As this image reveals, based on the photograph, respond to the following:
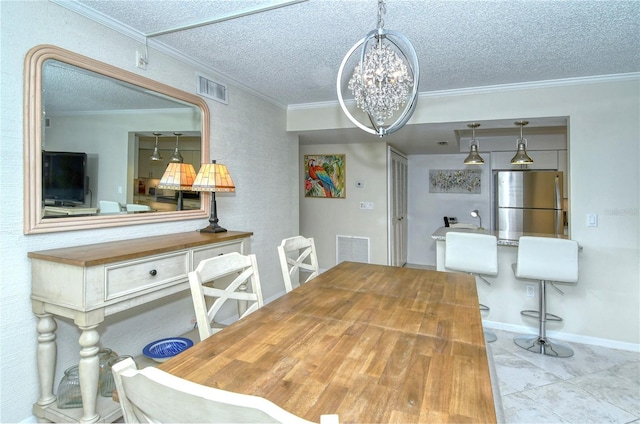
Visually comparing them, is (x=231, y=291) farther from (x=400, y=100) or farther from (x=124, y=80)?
(x=124, y=80)

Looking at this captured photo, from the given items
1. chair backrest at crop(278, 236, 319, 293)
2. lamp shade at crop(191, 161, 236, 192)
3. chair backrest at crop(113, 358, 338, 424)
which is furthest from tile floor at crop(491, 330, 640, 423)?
lamp shade at crop(191, 161, 236, 192)

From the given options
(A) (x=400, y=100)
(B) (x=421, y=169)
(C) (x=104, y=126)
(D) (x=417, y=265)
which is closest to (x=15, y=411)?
(C) (x=104, y=126)

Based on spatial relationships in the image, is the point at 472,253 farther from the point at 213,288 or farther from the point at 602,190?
the point at 213,288

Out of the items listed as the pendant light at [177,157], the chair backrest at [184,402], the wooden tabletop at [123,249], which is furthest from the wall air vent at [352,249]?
the chair backrest at [184,402]

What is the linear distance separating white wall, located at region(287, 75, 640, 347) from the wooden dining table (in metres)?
2.10

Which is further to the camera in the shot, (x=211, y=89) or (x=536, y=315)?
(x=536, y=315)

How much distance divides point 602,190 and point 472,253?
119 centimetres

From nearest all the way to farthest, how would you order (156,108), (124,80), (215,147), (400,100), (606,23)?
1. (400,100)
2. (606,23)
3. (124,80)
4. (156,108)
5. (215,147)

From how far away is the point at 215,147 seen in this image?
2846 mm

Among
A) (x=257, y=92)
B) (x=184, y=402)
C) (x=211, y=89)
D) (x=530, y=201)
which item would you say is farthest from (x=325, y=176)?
(x=184, y=402)

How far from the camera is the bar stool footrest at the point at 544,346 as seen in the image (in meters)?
2.78

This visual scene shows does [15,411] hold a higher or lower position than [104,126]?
lower

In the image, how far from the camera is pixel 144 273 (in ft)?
5.79

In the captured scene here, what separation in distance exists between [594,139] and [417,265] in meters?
3.54
